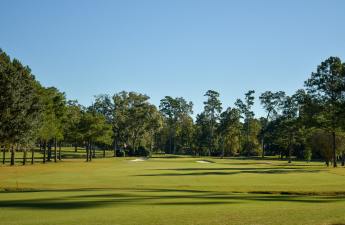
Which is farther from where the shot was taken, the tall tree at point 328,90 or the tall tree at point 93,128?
the tall tree at point 93,128

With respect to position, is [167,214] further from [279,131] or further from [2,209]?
[279,131]

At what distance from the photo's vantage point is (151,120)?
8175cm

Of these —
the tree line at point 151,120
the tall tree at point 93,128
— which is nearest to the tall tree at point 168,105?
the tree line at point 151,120

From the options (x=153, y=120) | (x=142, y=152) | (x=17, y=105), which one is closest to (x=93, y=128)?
(x=17, y=105)

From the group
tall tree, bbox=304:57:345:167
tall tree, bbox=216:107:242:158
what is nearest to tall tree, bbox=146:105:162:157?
tall tree, bbox=216:107:242:158

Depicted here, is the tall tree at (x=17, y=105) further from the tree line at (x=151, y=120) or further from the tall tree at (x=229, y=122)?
the tall tree at (x=229, y=122)

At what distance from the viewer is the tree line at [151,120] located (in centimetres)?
3416

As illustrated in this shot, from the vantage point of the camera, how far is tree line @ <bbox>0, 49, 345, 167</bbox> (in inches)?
1345

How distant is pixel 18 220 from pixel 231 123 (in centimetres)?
7470

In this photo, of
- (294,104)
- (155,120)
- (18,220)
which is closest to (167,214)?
(18,220)

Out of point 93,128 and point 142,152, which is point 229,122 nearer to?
point 142,152

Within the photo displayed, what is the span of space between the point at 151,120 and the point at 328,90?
49.0 m

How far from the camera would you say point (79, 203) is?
11461mm

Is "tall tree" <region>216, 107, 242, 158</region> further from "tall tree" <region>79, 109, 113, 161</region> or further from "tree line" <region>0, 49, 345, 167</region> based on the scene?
"tall tree" <region>79, 109, 113, 161</region>
